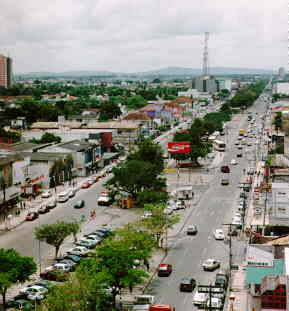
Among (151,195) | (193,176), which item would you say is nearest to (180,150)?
Result: (193,176)

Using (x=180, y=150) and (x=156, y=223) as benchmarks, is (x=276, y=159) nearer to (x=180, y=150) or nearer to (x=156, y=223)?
(x=180, y=150)

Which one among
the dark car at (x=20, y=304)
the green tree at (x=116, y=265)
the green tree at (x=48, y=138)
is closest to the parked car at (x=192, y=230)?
the green tree at (x=116, y=265)

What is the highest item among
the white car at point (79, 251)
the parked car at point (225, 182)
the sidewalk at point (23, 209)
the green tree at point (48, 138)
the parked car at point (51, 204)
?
the green tree at point (48, 138)

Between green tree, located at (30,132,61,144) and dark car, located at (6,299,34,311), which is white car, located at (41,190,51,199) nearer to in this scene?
green tree, located at (30,132,61,144)

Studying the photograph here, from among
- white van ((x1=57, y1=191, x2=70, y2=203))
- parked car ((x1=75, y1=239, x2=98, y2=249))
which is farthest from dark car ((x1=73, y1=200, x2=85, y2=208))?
parked car ((x1=75, y1=239, x2=98, y2=249))

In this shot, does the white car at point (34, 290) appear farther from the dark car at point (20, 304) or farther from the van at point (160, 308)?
the van at point (160, 308)

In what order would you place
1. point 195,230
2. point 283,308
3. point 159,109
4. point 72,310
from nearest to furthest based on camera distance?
point 72,310 → point 283,308 → point 195,230 → point 159,109
